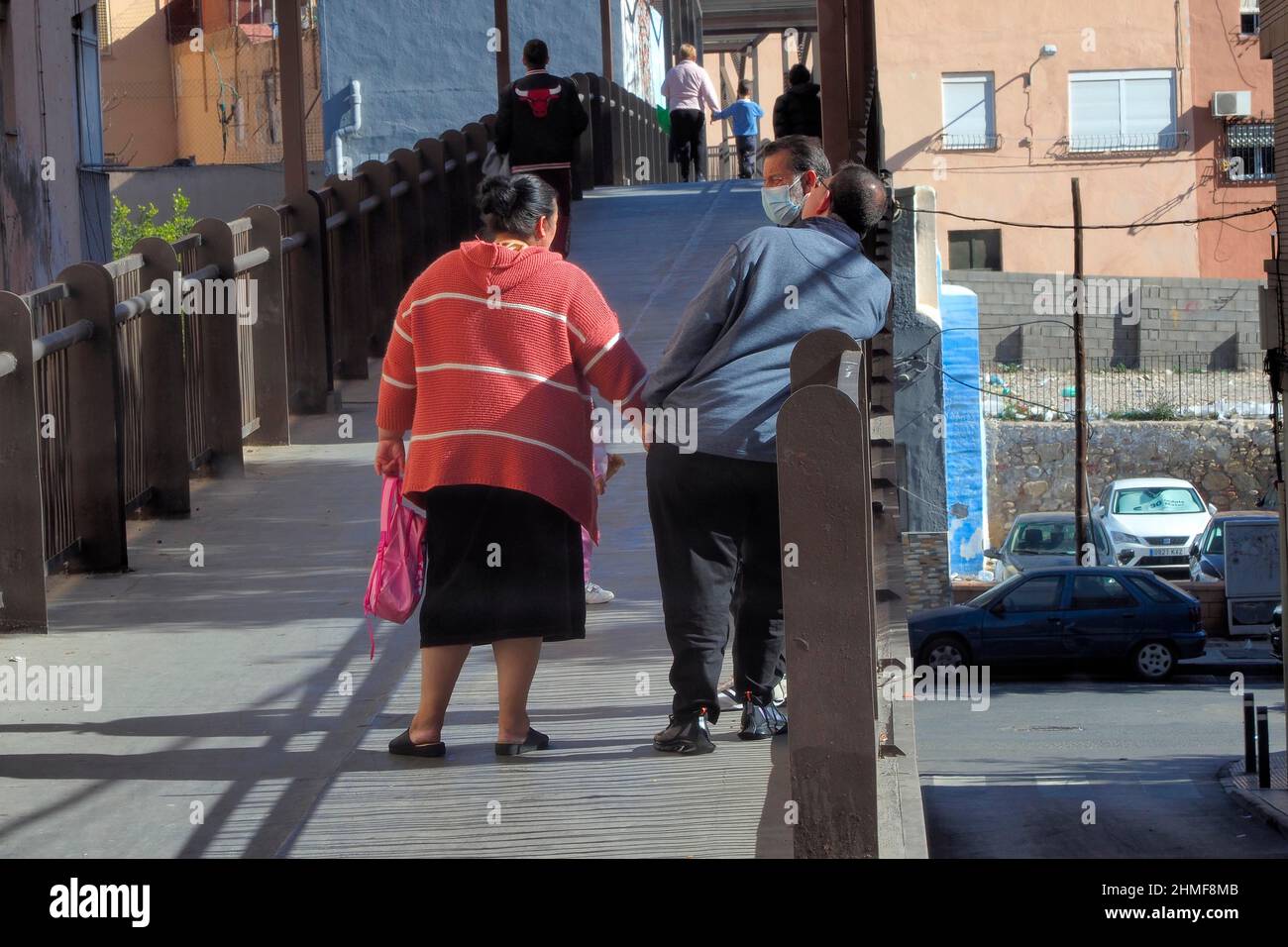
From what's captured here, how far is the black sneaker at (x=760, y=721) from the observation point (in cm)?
538

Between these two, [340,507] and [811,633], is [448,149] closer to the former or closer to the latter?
[340,507]

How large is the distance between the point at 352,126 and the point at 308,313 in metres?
19.0

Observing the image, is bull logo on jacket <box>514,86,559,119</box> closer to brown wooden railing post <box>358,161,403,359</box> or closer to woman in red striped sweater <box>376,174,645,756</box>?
brown wooden railing post <box>358,161,403,359</box>

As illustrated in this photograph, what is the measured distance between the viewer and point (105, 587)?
791 cm

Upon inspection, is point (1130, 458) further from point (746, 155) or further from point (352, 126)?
point (352, 126)

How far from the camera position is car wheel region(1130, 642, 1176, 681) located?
76.5ft

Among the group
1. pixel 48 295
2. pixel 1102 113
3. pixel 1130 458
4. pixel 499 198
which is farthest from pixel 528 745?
pixel 1102 113

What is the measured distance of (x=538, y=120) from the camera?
14.2m

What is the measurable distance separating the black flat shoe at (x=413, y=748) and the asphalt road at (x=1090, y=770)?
30.6 feet

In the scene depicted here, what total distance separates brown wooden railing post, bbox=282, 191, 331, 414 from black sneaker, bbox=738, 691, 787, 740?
23.6ft

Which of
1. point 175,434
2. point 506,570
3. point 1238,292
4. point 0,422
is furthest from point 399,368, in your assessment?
point 1238,292

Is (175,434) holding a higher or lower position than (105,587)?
higher

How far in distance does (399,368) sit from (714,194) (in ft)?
53.6

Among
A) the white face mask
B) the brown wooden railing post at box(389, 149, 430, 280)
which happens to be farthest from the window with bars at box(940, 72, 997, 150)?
the white face mask
